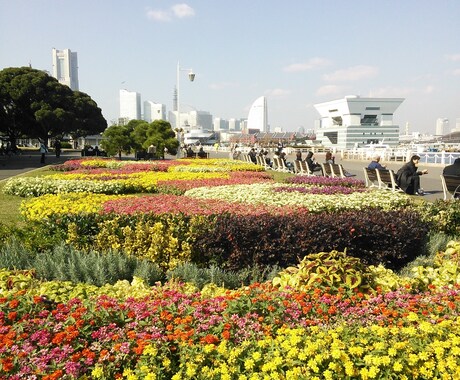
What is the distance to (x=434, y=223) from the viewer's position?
6.75 meters

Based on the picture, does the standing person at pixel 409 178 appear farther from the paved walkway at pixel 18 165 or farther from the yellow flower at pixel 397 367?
the paved walkway at pixel 18 165

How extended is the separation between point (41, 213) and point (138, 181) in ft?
18.0

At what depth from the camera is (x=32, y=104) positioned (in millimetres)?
40062

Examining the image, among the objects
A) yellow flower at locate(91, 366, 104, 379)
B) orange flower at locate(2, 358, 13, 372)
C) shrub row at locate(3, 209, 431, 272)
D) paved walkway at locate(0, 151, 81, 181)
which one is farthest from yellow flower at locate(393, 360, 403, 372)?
paved walkway at locate(0, 151, 81, 181)

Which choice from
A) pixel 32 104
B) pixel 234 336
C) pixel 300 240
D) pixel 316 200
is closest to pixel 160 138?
pixel 32 104

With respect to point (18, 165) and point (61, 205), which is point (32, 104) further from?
point (61, 205)

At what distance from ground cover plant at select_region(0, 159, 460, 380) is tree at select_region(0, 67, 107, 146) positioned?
1434 inches

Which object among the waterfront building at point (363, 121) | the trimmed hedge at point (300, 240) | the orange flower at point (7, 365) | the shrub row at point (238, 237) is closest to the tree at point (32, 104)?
the shrub row at point (238, 237)

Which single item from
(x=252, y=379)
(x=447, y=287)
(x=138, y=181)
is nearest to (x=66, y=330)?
(x=252, y=379)

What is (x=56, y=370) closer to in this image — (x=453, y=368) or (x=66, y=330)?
(x=66, y=330)

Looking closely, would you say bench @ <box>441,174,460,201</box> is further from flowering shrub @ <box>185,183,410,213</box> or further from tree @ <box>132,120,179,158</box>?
tree @ <box>132,120,179,158</box>

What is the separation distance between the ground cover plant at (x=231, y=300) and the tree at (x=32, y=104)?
120 feet

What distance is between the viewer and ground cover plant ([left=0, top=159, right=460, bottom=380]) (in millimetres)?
2385

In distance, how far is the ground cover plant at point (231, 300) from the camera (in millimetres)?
2385
